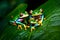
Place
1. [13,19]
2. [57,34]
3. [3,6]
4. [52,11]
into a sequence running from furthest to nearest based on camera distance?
[3,6] → [13,19] → [52,11] → [57,34]

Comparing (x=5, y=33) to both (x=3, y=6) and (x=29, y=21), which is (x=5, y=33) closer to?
(x=29, y=21)

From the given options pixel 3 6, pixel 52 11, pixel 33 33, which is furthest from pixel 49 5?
pixel 3 6

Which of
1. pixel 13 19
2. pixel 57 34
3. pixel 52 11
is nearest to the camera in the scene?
pixel 57 34

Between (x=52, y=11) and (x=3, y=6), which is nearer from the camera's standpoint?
(x=52, y=11)

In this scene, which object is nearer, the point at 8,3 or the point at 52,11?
the point at 52,11

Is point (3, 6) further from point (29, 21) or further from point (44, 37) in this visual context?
point (44, 37)

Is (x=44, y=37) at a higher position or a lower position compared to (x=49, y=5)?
lower

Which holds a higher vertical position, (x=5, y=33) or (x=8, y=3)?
(x=8, y=3)

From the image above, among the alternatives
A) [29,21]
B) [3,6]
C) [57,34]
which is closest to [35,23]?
[29,21]

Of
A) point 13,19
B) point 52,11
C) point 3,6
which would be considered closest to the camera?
point 52,11
